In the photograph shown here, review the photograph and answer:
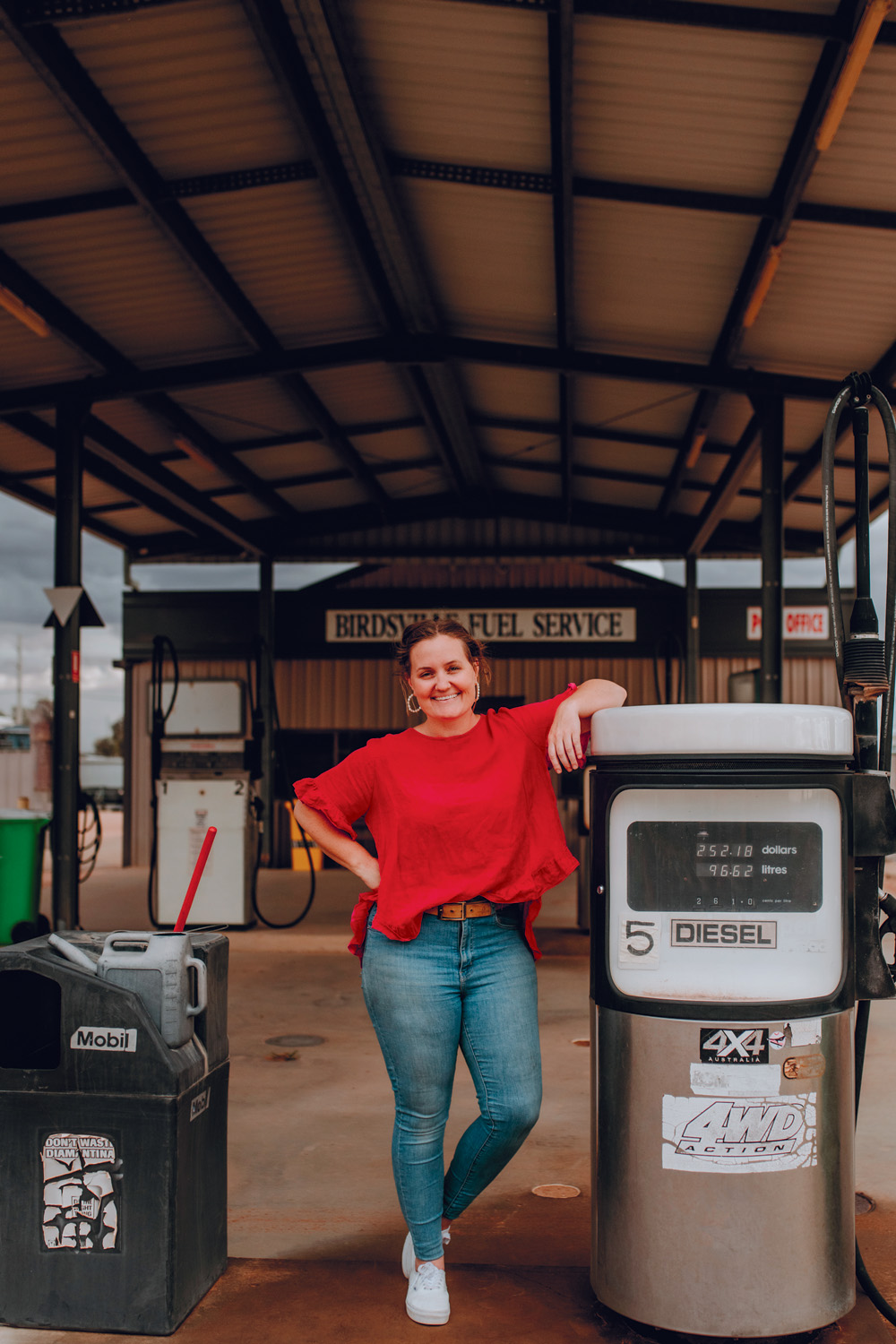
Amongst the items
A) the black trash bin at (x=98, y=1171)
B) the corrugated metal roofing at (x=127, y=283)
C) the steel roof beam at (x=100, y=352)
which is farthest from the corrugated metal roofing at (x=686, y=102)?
the black trash bin at (x=98, y=1171)

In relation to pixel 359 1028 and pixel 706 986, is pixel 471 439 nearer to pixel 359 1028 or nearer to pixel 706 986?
pixel 359 1028

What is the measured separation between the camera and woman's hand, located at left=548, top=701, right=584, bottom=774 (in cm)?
242

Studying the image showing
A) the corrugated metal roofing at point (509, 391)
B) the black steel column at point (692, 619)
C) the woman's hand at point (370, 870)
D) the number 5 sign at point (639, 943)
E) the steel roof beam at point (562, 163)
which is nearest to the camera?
the number 5 sign at point (639, 943)

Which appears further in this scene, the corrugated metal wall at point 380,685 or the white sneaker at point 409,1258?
the corrugated metal wall at point 380,685

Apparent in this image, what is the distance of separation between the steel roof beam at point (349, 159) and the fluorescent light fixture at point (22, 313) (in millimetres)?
1922

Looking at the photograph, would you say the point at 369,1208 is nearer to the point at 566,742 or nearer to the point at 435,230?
the point at 566,742

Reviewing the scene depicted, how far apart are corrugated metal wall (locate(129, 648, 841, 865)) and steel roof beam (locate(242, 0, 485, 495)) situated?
5.27 metres

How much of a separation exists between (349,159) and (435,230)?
39.5 inches

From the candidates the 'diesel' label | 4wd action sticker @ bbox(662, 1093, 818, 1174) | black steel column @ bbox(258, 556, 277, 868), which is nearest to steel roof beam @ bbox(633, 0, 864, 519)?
the 'diesel' label

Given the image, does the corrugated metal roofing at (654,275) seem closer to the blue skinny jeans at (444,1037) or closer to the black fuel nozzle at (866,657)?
the black fuel nozzle at (866,657)

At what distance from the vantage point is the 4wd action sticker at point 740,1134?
7.21 ft

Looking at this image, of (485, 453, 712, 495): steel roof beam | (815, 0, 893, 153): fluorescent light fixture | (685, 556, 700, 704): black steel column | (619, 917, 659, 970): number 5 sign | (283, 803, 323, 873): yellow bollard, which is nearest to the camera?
(619, 917, 659, 970): number 5 sign

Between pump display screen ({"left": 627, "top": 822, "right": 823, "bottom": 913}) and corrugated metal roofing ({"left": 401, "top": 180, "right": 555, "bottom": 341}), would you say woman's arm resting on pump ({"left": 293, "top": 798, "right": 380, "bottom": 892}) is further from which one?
corrugated metal roofing ({"left": 401, "top": 180, "right": 555, "bottom": 341})

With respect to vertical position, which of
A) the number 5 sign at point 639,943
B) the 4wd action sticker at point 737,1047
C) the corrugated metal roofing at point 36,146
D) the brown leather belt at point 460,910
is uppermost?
the corrugated metal roofing at point 36,146
